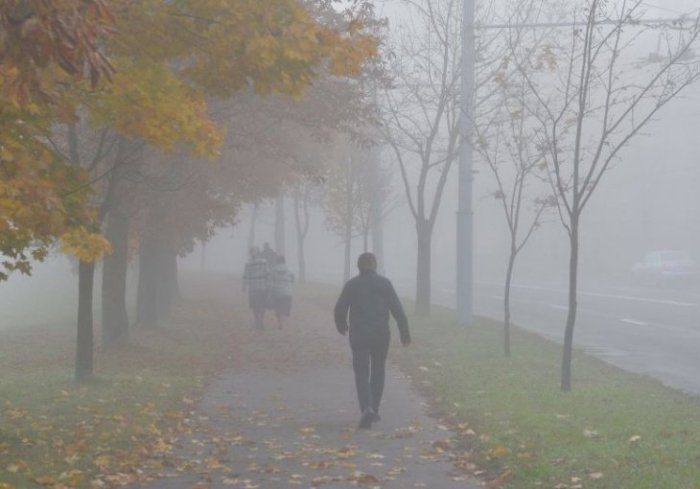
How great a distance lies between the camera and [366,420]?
1242 centimetres

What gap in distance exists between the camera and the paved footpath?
31.6 feet

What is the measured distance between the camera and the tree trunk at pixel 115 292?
→ 2003 centimetres

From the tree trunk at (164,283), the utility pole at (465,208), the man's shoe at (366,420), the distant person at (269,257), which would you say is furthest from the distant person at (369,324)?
the tree trunk at (164,283)

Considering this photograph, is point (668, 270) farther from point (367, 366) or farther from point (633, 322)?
point (367, 366)

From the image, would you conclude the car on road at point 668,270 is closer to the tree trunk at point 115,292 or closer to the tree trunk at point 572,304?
the tree trunk at point 115,292

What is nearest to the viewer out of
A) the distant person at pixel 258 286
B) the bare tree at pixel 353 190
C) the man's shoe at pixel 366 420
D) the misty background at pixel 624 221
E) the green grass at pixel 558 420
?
the green grass at pixel 558 420

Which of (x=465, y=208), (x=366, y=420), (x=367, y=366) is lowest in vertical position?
(x=366, y=420)

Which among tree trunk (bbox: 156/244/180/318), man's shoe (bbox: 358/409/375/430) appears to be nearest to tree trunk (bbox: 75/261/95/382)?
man's shoe (bbox: 358/409/375/430)

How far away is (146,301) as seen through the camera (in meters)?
25.8

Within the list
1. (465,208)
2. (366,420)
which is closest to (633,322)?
(465,208)

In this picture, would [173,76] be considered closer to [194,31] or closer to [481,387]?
[194,31]

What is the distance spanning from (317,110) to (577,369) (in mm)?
6818

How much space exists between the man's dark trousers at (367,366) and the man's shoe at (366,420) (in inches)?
7.9

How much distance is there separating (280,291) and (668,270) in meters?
28.7
